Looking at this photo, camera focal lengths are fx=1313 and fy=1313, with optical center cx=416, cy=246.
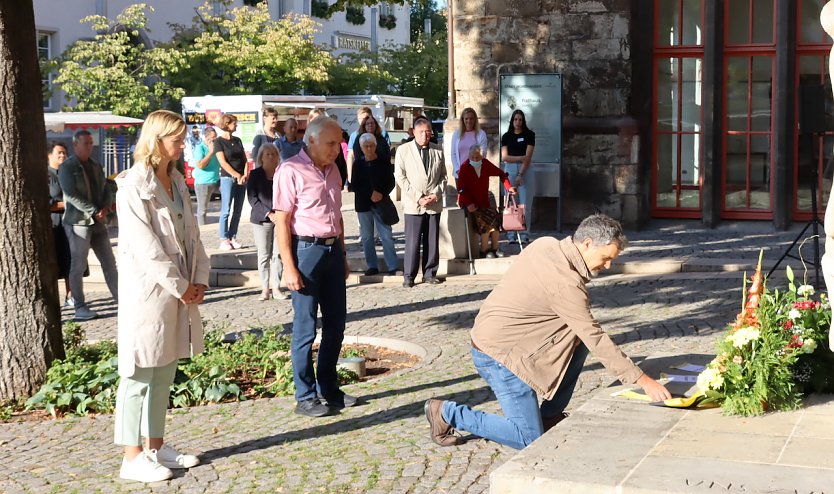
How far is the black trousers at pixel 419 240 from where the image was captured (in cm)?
1346

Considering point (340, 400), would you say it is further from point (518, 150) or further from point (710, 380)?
point (518, 150)

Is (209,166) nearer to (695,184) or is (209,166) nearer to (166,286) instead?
(695,184)

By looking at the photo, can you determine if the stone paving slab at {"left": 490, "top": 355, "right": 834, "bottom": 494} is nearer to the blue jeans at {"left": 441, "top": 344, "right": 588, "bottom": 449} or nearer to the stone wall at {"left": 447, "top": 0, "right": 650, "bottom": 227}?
the blue jeans at {"left": 441, "top": 344, "right": 588, "bottom": 449}

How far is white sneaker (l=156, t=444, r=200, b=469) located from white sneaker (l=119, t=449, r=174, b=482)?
0.13 metres

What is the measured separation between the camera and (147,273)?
6223mm

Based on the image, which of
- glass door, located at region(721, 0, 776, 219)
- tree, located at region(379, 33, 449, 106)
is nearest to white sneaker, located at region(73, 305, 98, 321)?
glass door, located at region(721, 0, 776, 219)

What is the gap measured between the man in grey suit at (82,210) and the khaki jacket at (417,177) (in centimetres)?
301

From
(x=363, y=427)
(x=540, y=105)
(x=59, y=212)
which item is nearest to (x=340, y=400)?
(x=363, y=427)

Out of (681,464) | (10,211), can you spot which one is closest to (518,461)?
(681,464)

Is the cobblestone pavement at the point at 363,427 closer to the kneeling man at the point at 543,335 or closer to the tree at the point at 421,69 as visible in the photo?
the kneeling man at the point at 543,335

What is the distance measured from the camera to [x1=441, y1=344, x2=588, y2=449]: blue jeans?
6.26 meters

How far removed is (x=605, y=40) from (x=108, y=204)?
8360 millimetres

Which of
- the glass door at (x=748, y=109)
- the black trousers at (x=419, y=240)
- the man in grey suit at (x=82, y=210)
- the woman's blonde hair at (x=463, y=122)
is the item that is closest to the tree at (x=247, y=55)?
the glass door at (x=748, y=109)

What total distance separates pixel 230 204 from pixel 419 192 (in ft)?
14.5
